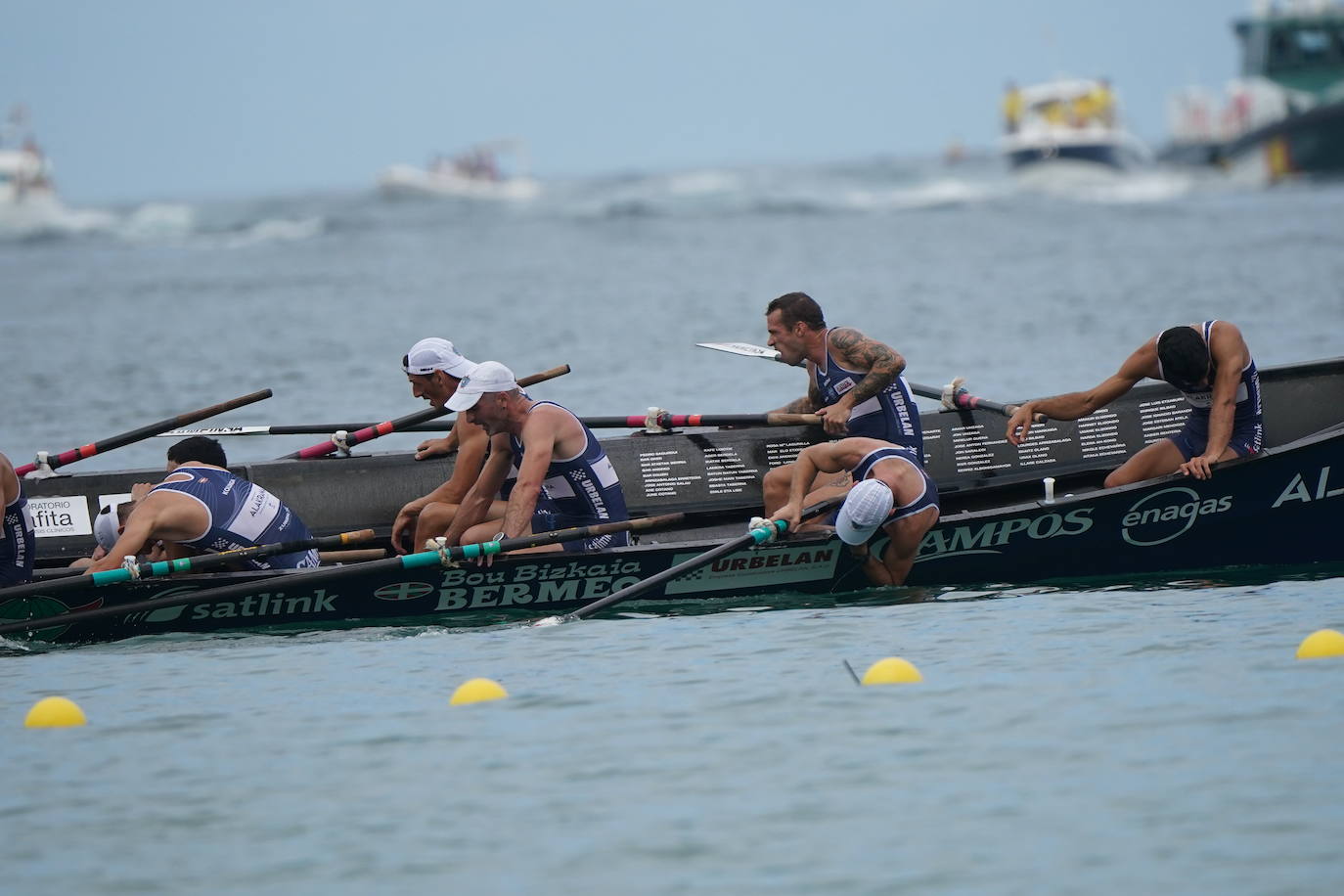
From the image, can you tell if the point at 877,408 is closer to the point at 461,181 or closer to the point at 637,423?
the point at 637,423

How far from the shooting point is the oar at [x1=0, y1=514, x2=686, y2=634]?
1023cm

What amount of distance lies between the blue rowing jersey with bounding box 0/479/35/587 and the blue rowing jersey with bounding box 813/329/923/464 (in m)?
5.05

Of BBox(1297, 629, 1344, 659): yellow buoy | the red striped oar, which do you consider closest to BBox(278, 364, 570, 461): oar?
the red striped oar

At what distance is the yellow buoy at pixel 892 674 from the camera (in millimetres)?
9055

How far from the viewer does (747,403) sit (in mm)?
22375

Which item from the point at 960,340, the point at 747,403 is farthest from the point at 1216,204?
the point at 747,403

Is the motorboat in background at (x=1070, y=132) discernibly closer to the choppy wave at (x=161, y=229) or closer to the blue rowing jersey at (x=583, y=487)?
the choppy wave at (x=161, y=229)

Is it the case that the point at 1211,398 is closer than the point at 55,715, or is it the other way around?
the point at 55,715

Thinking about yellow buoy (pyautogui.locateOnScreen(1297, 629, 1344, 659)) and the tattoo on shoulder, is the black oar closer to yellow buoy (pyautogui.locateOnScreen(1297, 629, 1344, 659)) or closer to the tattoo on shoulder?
the tattoo on shoulder

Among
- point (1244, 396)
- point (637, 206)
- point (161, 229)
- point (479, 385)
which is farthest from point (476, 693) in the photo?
point (161, 229)

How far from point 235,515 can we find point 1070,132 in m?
68.0

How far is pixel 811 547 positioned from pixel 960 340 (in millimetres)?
19249

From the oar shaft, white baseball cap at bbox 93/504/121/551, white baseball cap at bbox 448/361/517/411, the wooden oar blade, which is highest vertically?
white baseball cap at bbox 448/361/517/411

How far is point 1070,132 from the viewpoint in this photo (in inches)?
2931
